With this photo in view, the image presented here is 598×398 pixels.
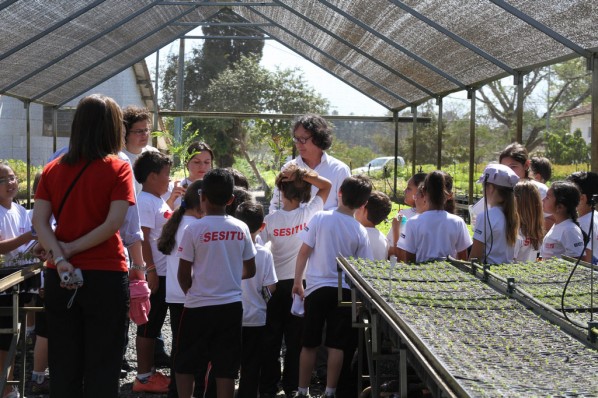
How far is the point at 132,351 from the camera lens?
771 cm

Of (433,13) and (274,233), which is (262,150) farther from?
(274,233)

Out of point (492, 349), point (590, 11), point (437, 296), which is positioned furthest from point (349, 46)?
point (492, 349)

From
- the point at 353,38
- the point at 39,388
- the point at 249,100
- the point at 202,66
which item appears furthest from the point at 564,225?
the point at 202,66

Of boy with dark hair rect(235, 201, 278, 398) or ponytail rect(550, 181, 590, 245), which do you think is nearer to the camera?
boy with dark hair rect(235, 201, 278, 398)

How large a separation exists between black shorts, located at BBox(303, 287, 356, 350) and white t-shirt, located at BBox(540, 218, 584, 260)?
155cm

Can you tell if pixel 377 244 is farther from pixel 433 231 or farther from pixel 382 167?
pixel 382 167

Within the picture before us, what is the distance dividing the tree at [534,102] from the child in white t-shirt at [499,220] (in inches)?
1730

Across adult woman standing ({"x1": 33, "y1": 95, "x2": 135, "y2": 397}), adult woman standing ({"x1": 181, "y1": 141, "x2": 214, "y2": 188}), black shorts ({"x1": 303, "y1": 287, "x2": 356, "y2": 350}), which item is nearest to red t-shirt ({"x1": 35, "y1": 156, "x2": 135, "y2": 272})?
adult woman standing ({"x1": 33, "y1": 95, "x2": 135, "y2": 397})

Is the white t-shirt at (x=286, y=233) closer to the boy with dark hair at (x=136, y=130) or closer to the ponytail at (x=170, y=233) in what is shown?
the ponytail at (x=170, y=233)

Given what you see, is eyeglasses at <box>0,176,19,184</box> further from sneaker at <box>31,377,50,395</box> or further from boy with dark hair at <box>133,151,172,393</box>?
sneaker at <box>31,377,50,395</box>

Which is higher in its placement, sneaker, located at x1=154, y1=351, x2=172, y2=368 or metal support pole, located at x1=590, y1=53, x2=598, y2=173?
metal support pole, located at x1=590, y1=53, x2=598, y2=173

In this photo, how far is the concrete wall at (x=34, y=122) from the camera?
74.9 feet

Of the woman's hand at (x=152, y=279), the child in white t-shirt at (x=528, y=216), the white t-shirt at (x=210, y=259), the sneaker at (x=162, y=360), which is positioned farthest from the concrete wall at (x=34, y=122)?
the white t-shirt at (x=210, y=259)

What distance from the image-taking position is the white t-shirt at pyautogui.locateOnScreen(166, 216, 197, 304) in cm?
581
